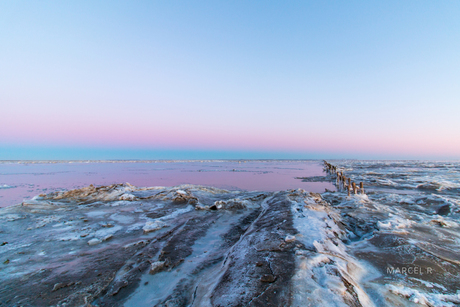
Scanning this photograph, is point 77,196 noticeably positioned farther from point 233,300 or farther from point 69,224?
point 233,300

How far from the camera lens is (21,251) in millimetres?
5613

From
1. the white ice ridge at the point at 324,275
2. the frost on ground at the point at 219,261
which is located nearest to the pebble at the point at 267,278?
the frost on ground at the point at 219,261

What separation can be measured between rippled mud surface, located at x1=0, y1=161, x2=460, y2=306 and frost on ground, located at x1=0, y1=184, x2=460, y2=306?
0.02 meters

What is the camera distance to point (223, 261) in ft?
15.4

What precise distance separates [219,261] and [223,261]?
0.83 ft

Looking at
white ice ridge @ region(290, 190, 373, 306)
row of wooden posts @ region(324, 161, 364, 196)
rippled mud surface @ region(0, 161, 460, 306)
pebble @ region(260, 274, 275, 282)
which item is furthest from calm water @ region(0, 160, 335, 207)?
pebble @ region(260, 274, 275, 282)

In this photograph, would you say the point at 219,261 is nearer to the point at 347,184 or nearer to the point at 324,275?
the point at 324,275

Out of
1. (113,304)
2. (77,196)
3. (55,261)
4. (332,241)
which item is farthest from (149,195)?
(332,241)

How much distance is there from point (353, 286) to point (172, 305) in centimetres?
288

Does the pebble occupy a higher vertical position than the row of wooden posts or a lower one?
higher

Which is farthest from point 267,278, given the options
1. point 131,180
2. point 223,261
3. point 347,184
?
point 131,180

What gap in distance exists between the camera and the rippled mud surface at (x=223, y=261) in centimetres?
317

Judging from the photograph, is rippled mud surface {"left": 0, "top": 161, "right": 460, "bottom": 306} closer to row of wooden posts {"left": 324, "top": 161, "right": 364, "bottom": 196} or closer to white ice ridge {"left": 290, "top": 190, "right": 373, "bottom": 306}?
white ice ridge {"left": 290, "top": 190, "right": 373, "bottom": 306}

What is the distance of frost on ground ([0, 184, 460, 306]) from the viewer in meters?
3.16
